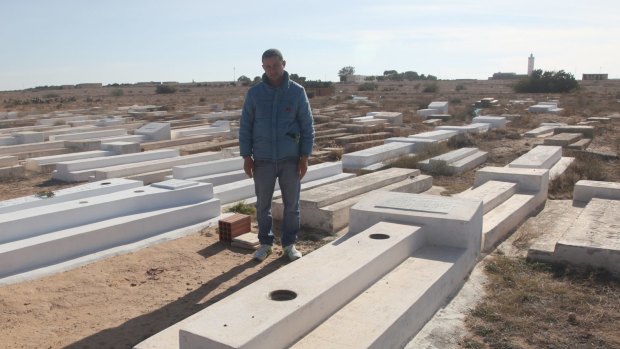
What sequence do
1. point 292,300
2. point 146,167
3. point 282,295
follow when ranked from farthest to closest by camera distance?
point 146,167 → point 282,295 → point 292,300

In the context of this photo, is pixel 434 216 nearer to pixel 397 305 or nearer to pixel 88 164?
pixel 397 305

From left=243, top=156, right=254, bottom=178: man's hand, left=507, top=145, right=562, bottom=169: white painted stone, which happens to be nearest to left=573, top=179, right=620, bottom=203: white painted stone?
left=507, top=145, right=562, bottom=169: white painted stone

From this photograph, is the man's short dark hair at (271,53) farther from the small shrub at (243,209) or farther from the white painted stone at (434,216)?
the small shrub at (243,209)

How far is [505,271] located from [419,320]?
1442 mm

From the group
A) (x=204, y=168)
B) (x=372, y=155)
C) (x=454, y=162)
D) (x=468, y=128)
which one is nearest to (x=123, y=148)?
(x=204, y=168)

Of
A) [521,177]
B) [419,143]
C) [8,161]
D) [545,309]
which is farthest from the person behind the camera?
[419,143]

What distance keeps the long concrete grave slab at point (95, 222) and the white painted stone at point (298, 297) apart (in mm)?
2459

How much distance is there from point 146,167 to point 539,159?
6.85m

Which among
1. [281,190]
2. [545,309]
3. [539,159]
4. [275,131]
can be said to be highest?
[275,131]

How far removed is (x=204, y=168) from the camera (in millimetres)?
8562

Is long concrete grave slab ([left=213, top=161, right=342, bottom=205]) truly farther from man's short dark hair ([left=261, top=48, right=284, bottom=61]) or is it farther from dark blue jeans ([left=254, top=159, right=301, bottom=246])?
man's short dark hair ([left=261, top=48, right=284, bottom=61])

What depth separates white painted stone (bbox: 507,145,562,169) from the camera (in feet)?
26.7

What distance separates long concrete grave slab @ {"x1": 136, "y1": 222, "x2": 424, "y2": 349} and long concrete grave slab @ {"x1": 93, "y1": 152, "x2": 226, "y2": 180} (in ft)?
20.4

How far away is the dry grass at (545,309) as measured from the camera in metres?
3.41
